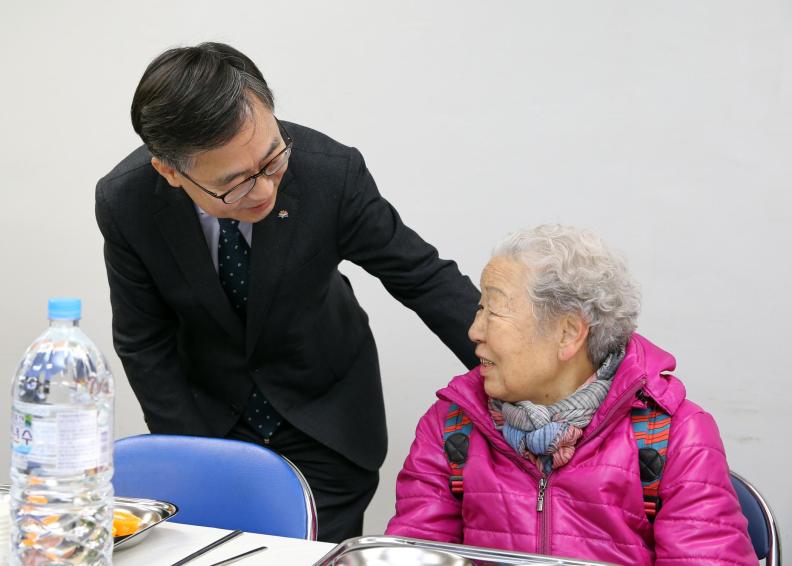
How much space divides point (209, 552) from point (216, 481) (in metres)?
0.46

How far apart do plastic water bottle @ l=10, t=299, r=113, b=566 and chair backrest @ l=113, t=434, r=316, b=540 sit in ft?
1.55

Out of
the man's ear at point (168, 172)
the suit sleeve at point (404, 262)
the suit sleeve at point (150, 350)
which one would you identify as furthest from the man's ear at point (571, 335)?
the suit sleeve at point (150, 350)

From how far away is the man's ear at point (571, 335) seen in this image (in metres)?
1.69

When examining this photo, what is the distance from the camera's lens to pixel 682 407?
160 cm

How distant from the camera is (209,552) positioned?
132 cm

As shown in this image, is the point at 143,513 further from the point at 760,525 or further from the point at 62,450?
the point at 760,525

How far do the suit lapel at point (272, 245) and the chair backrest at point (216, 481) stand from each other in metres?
0.34

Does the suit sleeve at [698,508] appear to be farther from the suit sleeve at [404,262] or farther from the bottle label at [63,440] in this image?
the bottle label at [63,440]

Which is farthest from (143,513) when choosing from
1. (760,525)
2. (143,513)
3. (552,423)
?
(760,525)

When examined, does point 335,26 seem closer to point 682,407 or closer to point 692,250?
point 692,250

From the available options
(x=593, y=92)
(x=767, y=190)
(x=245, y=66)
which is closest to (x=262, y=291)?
(x=245, y=66)

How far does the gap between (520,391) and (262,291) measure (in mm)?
617

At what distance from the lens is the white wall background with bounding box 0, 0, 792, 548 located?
8.52ft

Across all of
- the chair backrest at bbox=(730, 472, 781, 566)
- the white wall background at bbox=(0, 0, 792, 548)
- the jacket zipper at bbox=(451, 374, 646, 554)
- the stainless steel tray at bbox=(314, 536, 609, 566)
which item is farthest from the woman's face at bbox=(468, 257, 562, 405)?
the white wall background at bbox=(0, 0, 792, 548)
